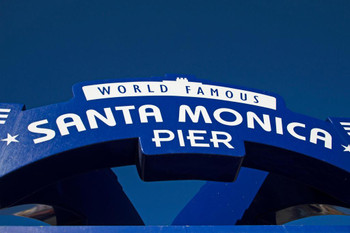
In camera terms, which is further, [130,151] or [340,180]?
[340,180]

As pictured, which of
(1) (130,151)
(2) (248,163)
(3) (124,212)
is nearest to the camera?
(1) (130,151)

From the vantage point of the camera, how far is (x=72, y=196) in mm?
6418

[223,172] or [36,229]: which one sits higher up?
[223,172]

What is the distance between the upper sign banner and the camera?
15.4ft

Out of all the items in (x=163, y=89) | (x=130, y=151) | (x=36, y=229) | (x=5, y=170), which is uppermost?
(x=163, y=89)

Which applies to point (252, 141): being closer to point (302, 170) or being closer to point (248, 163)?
point (248, 163)

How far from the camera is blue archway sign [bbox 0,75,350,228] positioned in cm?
468

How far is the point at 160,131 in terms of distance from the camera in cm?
488

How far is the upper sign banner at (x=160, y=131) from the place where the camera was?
4684 mm

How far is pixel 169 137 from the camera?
4.83 metres

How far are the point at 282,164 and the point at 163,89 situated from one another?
4.70ft

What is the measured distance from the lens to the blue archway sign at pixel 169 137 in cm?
468

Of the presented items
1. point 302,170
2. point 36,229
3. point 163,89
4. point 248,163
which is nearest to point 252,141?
point 248,163

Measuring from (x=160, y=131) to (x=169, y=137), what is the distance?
0.11 m
